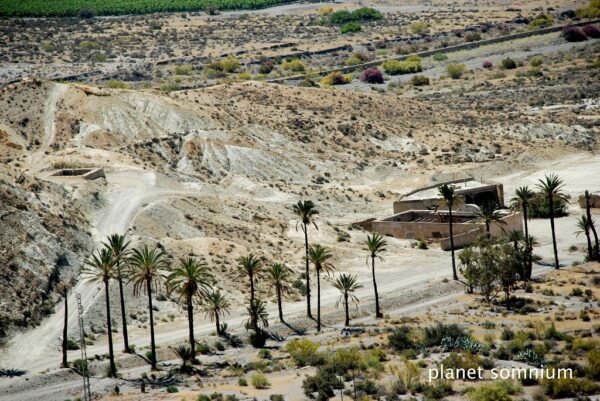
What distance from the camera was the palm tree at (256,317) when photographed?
64.1 metres

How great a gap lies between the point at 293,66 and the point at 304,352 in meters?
116

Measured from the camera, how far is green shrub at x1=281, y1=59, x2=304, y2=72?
554ft

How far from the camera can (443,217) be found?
90.1m

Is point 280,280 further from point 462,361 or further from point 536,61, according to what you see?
point 536,61

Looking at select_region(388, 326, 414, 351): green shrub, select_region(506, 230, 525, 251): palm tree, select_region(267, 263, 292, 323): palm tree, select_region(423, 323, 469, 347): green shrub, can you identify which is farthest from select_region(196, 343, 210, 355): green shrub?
select_region(506, 230, 525, 251): palm tree

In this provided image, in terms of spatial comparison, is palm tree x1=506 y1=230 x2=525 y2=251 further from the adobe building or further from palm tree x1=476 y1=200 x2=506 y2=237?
the adobe building

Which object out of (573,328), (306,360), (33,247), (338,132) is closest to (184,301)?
(33,247)

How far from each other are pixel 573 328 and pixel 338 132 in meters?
62.6

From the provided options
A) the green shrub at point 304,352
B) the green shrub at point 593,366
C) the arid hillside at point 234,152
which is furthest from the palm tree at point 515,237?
the green shrub at point 593,366

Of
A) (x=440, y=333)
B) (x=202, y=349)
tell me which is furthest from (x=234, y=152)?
(x=440, y=333)

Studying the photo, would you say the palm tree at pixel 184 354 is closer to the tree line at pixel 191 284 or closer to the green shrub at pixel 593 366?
the tree line at pixel 191 284

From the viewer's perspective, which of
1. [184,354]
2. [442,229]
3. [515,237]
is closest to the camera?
[184,354]

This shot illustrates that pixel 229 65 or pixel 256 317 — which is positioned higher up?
pixel 229 65

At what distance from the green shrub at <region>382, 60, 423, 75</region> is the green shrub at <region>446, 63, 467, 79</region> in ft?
18.0
